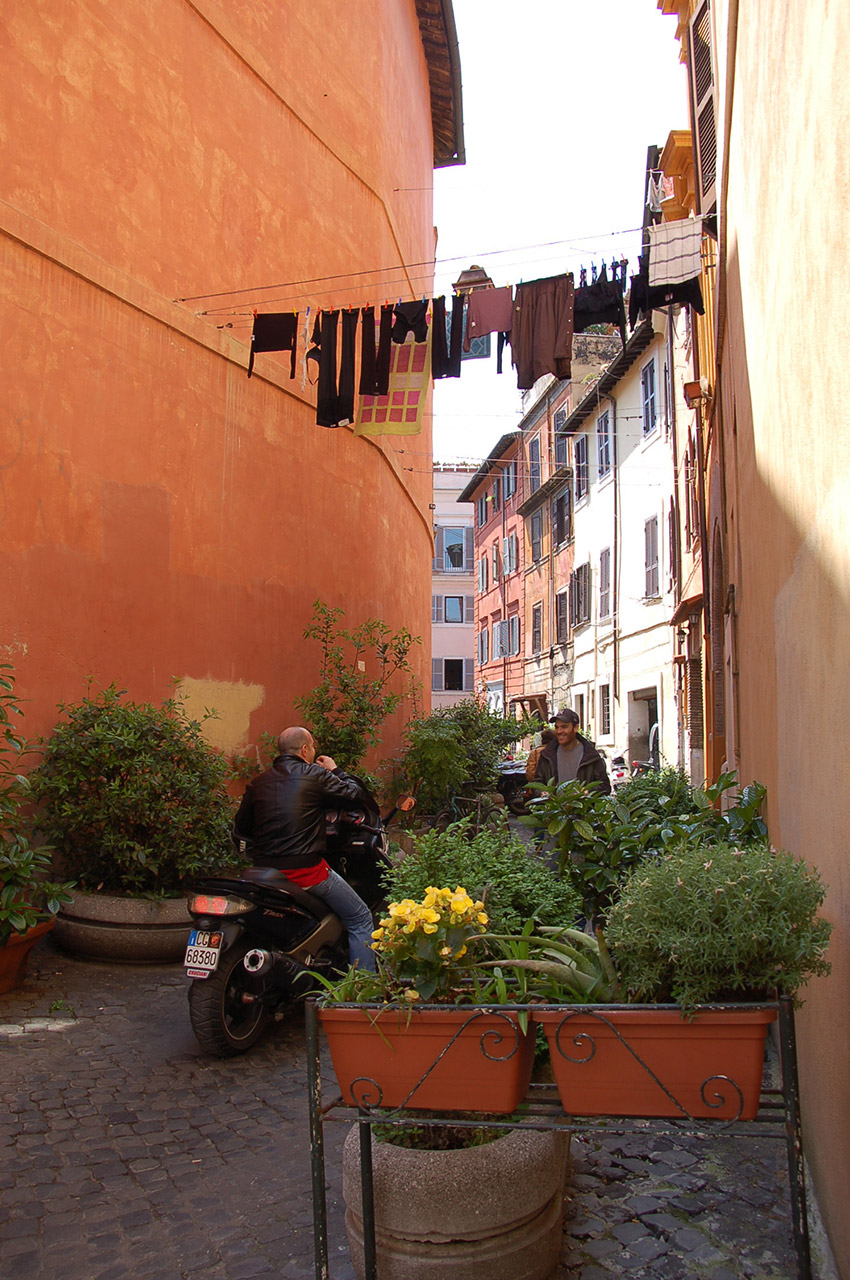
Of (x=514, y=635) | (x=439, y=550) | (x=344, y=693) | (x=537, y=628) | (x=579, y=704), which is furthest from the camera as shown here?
(x=439, y=550)

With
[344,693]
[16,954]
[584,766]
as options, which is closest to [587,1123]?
[584,766]

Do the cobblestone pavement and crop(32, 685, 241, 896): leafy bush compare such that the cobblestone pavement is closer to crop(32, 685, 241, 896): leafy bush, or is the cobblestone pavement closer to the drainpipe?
crop(32, 685, 241, 896): leafy bush

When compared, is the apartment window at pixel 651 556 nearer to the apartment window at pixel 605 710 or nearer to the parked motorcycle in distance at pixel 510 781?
the apartment window at pixel 605 710

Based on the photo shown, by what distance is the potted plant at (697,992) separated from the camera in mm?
2127

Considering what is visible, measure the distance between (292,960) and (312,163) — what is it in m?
9.60

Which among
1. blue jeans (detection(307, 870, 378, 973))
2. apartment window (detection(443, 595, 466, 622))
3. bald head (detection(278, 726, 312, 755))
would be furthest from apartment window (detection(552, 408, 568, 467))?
blue jeans (detection(307, 870, 378, 973))

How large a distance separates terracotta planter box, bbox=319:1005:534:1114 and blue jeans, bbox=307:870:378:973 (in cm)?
277

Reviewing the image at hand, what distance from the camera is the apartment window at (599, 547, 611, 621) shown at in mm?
26984

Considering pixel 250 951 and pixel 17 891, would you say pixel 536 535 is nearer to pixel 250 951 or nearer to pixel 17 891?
pixel 17 891

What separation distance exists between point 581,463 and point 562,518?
3379 mm

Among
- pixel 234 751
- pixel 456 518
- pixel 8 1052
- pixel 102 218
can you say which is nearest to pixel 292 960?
pixel 8 1052

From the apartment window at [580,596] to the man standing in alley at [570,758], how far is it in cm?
2279

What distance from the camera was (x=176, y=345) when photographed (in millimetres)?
8695

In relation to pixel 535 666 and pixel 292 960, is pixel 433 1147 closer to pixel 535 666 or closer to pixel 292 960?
pixel 292 960
